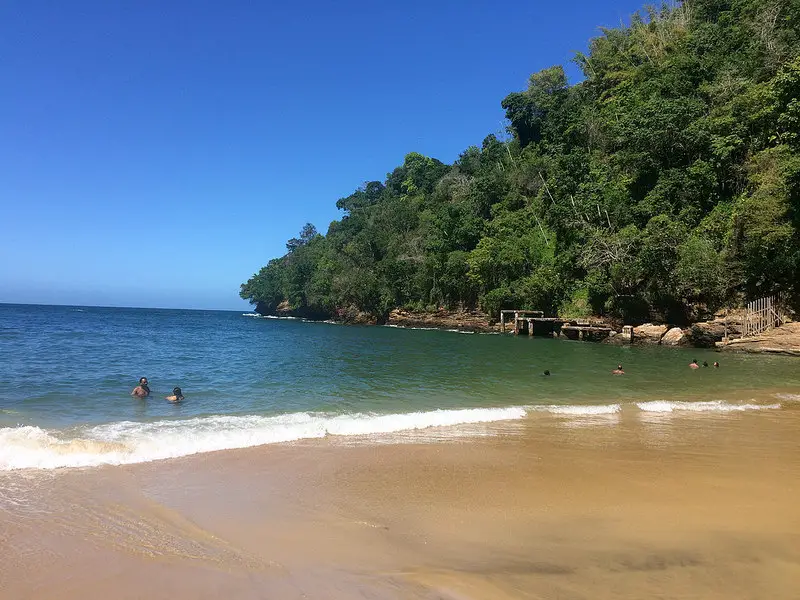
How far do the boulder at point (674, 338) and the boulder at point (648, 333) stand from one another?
1.33 ft

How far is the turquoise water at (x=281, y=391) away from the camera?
812 cm

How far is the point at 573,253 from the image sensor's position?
41.4 meters

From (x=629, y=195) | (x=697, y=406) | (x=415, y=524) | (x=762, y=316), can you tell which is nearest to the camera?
(x=415, y=524)

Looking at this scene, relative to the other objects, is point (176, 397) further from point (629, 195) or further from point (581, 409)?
point (629, 195)

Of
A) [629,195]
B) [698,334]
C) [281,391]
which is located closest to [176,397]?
Answer: [281,391]

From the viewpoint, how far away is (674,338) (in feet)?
104

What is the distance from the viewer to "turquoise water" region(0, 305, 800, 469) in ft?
26.6

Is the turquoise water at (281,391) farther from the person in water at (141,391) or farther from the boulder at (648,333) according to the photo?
the boulder at (648,333)

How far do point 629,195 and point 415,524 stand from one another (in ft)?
136

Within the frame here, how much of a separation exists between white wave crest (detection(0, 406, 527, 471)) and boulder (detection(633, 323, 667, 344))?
26.4 m

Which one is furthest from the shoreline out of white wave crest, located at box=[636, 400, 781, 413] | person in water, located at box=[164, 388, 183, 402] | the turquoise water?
person in water, located at box=[164, 388, 183, 402]

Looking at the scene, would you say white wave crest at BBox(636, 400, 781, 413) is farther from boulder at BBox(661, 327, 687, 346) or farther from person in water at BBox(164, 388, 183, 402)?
boulder at BBox(661, 327, 687, 346)

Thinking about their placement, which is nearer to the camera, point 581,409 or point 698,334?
point 581,409

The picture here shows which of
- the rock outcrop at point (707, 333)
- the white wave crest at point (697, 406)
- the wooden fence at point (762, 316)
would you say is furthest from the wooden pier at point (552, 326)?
the white wave crest at point (697, 406)
